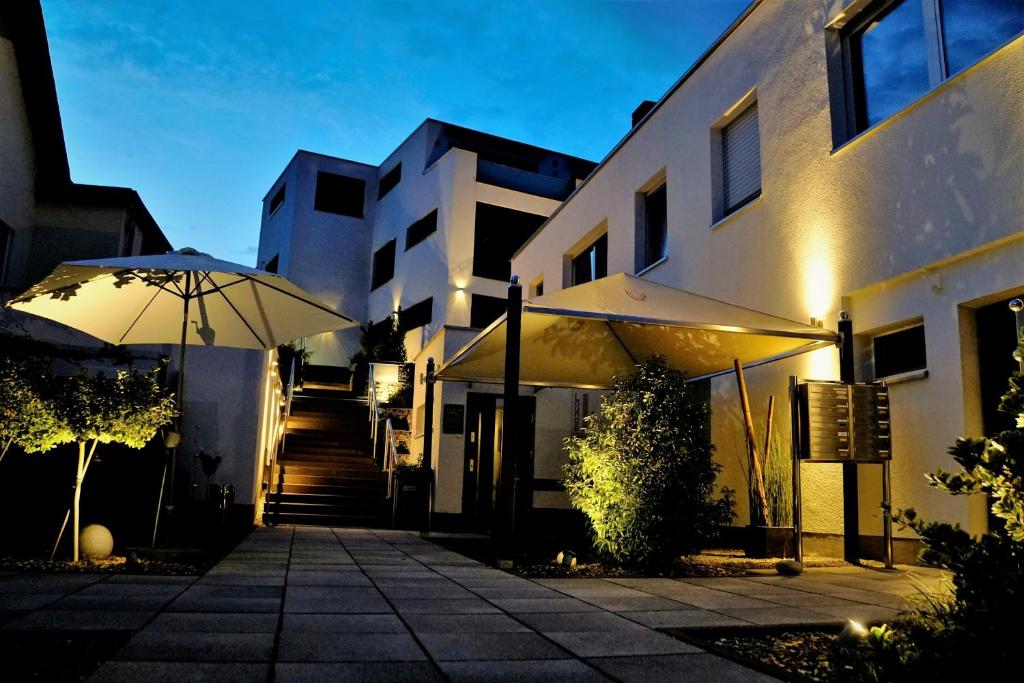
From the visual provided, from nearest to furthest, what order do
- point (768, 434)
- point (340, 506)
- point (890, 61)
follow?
point (890, 61) < point (768, 434) < point (340, 506)

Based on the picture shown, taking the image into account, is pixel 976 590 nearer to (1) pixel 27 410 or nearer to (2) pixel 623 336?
(1) pixel 27 410

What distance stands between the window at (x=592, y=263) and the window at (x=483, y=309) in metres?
5.50

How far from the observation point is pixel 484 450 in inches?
456

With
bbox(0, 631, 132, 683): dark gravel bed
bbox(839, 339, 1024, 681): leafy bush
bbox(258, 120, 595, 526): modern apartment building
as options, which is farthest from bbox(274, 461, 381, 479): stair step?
bbox(839, 339, 1024, 681): leafy bush

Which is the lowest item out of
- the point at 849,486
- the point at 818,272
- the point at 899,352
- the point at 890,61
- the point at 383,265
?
the point at 849,486

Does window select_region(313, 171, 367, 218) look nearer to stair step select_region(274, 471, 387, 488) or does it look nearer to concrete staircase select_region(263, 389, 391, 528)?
concrete staircase select_region(263, 389, 391, 528)

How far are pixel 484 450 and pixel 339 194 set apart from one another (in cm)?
1464

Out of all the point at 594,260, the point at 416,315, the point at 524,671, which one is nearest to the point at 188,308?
the point at 524,671

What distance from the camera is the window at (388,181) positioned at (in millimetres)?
22359

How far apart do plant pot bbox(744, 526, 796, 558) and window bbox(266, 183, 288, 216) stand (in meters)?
21.2

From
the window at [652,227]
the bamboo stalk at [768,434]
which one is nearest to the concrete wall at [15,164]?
the window at [652,227]

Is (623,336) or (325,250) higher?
(325,250)

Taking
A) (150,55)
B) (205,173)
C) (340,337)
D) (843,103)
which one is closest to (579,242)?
(843,103)

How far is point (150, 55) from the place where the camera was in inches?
2842
